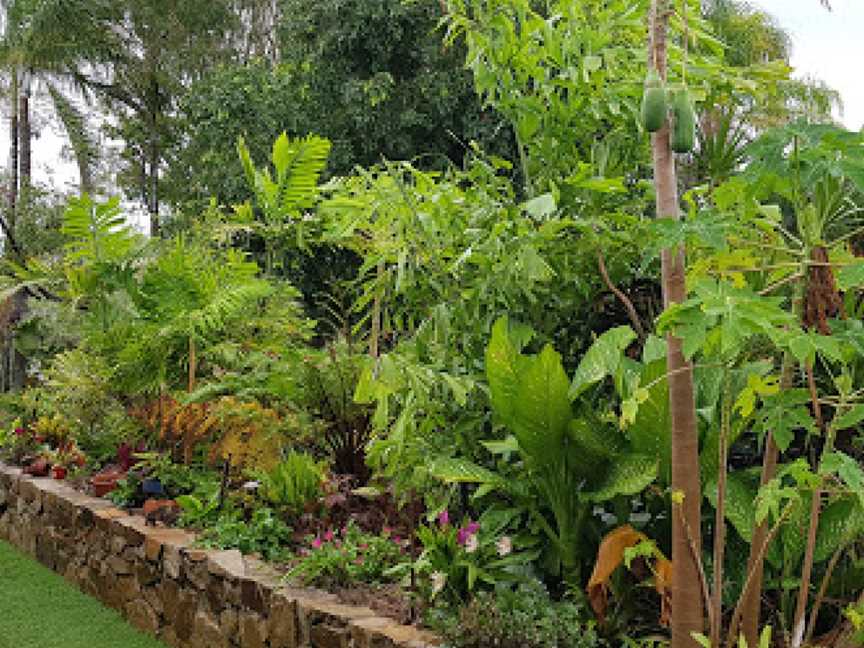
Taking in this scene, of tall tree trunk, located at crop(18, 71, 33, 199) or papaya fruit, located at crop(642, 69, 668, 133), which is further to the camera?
tall tree trunk, located at crop(18, 71, 33, 199)

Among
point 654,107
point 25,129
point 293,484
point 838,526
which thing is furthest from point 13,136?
point 654,107

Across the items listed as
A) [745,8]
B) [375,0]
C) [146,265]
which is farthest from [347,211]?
[745,8]

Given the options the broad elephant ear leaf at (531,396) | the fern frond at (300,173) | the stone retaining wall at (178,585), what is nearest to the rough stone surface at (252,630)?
the stone retaining wall at (178,585)

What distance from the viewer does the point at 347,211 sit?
4004 mm

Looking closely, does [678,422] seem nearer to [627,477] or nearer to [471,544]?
[627,477]

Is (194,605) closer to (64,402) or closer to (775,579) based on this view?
(775,579)

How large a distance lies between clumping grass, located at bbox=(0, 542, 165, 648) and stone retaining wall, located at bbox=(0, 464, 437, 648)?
8cm

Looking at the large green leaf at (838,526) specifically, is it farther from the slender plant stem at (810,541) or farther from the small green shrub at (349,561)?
the small green shrub at (349,561)

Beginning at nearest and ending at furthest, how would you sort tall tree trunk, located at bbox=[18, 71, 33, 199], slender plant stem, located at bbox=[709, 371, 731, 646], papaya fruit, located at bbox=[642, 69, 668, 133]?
1. papaya fruit, located at bbox=[642, 69, 668, 133]
2. slender plant stem, located at bbox=[709, 371, 731, 646]
3. tall tree trunk, located at bbox=[18, 71, 33, 199]

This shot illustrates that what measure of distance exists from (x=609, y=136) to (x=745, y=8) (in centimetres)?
1448

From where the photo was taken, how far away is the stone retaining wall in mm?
3754

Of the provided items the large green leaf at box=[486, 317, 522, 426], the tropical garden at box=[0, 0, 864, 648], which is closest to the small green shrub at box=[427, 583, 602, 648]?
the tropical garden at box=[0, 0, 864, 648]

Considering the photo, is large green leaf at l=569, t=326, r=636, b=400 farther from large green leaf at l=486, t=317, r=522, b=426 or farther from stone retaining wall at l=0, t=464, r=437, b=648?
stone retaining wall at l=0, t=464, r=437, b=648

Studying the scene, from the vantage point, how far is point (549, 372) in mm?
3334
